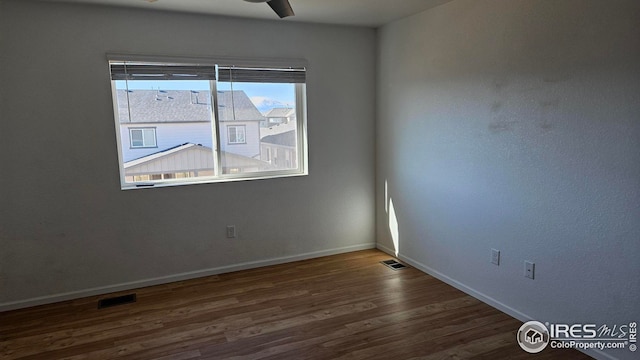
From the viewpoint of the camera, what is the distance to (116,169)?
3.15 m

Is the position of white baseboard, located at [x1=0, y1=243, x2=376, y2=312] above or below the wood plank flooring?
above

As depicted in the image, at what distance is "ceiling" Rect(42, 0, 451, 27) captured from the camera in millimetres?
2924

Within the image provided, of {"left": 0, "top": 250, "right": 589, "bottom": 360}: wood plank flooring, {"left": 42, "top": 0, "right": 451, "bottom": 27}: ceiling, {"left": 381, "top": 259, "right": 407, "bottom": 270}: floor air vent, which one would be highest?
{"left": 42, "top": 0, "right": 451, "bottom": 27}: ceiling

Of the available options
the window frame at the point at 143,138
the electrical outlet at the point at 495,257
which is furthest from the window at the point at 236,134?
the electrical outlet at the point at 495,257

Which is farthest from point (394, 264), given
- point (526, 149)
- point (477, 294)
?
point (526, 149)

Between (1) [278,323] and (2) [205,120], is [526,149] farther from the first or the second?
(2) [205,120]

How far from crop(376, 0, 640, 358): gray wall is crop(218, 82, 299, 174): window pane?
1017 millimetres

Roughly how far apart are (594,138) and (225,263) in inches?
115

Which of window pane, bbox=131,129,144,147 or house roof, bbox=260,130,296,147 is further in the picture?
house roof, bbox=260,130,296,147

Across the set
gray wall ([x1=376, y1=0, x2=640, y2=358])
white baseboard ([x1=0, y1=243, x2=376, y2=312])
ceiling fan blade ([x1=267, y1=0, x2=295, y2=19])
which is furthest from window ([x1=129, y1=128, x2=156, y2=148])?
gray wall ([x1=376, y1=0, x2=640, y2=358])

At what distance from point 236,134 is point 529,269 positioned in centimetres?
252

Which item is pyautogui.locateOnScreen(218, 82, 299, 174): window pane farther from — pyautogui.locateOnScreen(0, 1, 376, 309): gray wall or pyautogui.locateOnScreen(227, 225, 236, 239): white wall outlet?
pyautogui.locateOnScreen(227, 225, 236, 239): white wall outlet

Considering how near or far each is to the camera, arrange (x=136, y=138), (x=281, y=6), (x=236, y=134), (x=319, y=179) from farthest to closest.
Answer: (x=319, y=179) → (x=236, y=134) → (x=136, y=138) → (x=281, y=6)

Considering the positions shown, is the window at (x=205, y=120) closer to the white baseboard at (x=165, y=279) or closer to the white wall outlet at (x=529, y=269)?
the white baseboard at (x=165, y=279)
